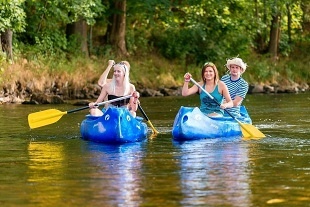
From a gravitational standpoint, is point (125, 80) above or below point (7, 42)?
below

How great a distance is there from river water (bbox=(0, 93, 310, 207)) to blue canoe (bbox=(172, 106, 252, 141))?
247mm

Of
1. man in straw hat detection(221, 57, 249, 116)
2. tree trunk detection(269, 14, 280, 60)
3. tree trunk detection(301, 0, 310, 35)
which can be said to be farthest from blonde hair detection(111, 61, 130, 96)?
tree trunk detection(301, 0, 310, 35)

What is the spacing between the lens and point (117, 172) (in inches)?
447

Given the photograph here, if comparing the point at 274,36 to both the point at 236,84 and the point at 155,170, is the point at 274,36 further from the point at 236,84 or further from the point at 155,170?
the point at 155,170

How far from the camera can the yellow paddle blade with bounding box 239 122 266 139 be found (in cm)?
1583

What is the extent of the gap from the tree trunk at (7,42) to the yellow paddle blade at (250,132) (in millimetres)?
15559

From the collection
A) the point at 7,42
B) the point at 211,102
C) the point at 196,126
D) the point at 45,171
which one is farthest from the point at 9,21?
the point at 45,171

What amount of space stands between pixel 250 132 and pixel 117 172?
492 cm

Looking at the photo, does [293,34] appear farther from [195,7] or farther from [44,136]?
[44,136]

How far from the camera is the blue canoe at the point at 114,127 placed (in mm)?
15141

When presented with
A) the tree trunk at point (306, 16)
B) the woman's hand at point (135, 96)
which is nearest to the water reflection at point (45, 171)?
the woman's hand at point (135, 96)

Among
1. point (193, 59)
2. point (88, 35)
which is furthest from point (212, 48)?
point (88, 35)

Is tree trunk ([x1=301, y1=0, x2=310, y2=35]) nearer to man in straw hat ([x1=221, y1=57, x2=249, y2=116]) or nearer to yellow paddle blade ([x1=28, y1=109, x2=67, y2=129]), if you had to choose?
man in straw hat ([x1=221, y1=57, x2=249, y2=116])

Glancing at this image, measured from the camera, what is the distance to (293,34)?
156ft
